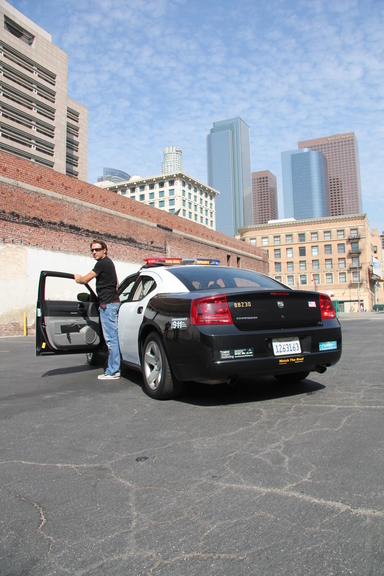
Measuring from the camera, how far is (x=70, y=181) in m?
22.6

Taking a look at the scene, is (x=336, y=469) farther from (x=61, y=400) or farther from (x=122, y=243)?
(x=122, y=243)

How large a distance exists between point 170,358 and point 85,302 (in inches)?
100

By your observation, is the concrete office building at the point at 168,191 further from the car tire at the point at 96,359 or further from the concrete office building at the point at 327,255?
the car tire at the point at 96,359

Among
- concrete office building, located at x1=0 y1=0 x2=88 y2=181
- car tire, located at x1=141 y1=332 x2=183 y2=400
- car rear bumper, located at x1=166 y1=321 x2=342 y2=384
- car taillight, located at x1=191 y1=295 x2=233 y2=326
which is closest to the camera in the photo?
car rear bumper, located at x1=166 y1=321 x2=342 y2=384

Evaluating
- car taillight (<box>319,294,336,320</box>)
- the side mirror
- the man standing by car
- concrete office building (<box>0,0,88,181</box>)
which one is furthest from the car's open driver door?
concrete office building (<box>0,0,88,181</box>)

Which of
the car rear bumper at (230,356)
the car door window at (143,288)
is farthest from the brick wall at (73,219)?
the car rear bumper at (230,356)

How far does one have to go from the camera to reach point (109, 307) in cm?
569

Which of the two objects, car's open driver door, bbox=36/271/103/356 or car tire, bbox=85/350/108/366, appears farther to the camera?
car tire, bbox=85/350/108/366

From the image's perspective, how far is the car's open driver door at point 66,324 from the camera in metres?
5.78

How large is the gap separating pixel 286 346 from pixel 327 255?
81.6m

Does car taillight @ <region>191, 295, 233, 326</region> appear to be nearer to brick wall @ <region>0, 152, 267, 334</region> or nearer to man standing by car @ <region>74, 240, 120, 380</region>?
man standing by car @ <region>74, 240, 120, 380</region>

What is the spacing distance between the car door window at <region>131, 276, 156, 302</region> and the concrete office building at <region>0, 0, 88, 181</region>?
70464mm

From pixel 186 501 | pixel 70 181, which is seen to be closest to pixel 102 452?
pixel 186 501

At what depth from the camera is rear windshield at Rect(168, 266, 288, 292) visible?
4613 millimetres
